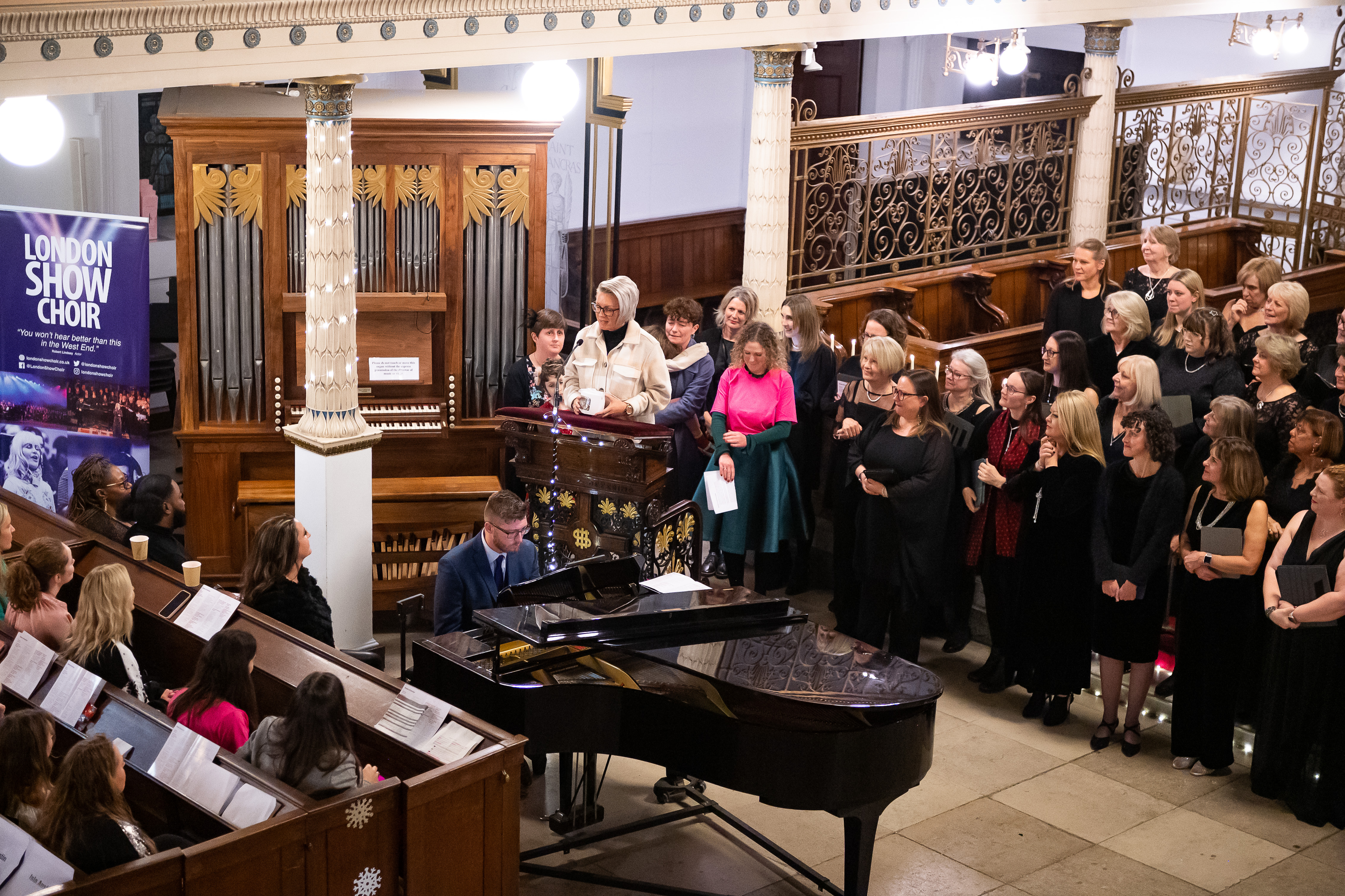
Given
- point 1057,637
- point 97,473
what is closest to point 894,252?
point 1057,637

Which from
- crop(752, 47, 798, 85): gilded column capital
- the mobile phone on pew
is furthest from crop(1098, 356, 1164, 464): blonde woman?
the mobile phone on pew

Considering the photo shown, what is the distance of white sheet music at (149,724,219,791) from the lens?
4.46 meters

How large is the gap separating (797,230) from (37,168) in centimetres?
543

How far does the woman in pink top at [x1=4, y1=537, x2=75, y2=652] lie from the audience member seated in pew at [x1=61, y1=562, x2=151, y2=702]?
22cm

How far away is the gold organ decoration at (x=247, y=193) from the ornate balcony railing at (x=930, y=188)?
3418mm

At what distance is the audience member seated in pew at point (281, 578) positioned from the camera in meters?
5.78

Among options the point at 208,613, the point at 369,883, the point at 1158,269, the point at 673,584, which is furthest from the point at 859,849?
the point at 1158,269

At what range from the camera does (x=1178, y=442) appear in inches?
289

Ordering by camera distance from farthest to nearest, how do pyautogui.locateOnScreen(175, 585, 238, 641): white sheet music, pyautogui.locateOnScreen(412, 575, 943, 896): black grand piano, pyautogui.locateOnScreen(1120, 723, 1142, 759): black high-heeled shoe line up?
1. pyautogui.locateOnScreen(1120, 723, 1142, 759): black high-heeled shoe
2. pyautogui.locateOnScreen(175, 585, 238, 641): white sheet music
3. pyautogui.locateOnScreen(412, 575, 943, 896): black grand piano

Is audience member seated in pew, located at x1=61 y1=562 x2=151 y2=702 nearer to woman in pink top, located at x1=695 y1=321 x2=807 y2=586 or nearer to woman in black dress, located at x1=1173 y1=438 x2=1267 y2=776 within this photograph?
woman in pink top, located at x1=695 y1=321 x2=807 y2=586

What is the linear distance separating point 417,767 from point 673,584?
156 cm

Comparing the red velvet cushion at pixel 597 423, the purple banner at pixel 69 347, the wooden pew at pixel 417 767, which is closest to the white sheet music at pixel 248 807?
the wooden pew at pixel 417 767

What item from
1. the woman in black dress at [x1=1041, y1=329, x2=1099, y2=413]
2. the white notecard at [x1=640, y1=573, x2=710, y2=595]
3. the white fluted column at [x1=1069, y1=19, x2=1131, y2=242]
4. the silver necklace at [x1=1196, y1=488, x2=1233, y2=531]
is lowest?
the white notecard at [x1=640, y1=573, x2=710, y2=595]

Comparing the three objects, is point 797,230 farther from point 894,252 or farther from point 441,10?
point 441,10
